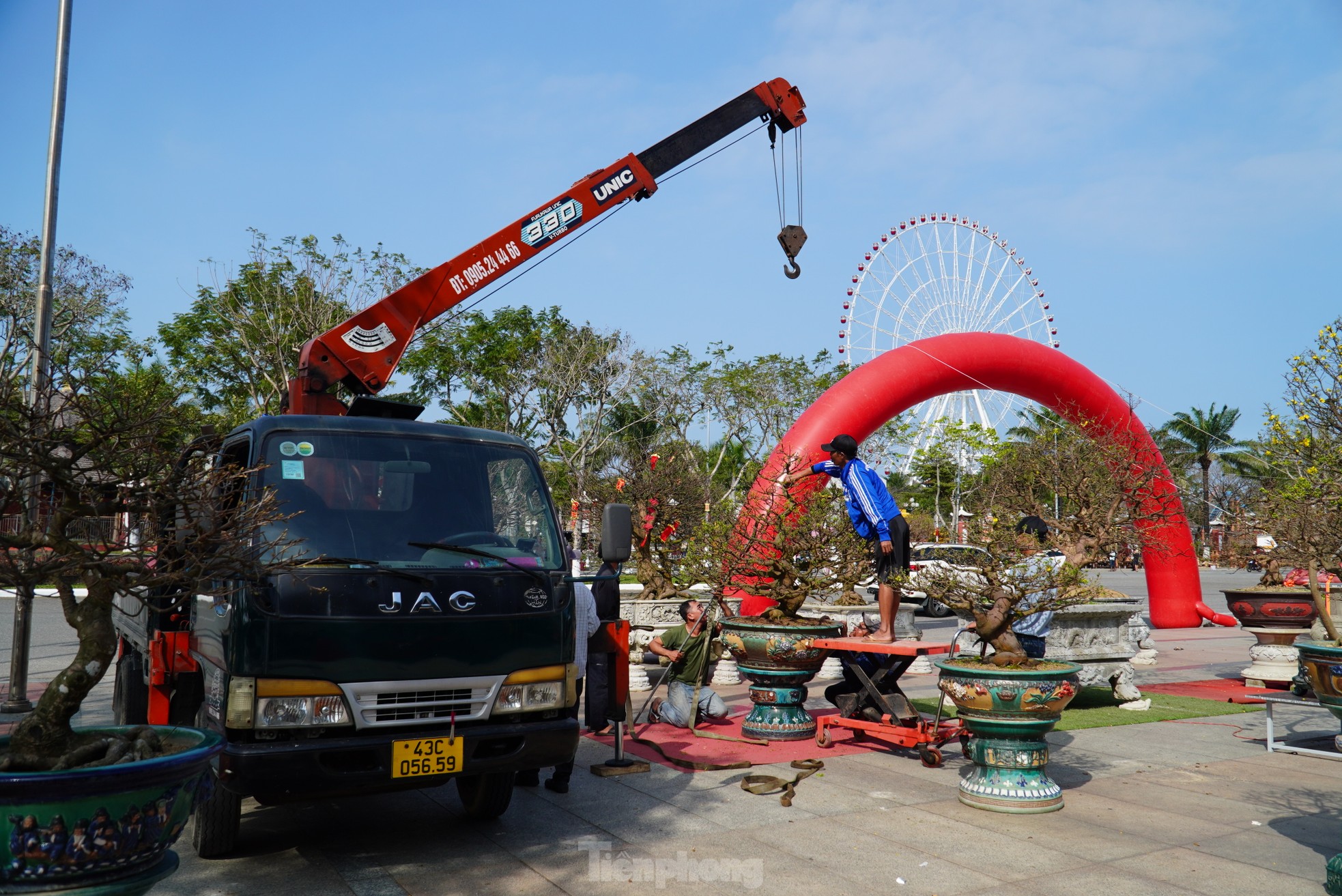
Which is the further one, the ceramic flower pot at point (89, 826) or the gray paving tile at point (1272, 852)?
the gray paving tile at point (1272, 852)


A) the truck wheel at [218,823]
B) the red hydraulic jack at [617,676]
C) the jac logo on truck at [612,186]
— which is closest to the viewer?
the truck wheel at [218,823]

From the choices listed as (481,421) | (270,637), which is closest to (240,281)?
(481,421)

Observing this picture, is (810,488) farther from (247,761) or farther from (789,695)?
(247,761)

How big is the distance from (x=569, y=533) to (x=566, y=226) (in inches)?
800

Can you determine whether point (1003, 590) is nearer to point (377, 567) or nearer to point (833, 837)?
point (833, 837)

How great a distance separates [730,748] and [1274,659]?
7.28 meters

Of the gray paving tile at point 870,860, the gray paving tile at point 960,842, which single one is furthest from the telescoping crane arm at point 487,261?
the gray paving tile at point 960,842

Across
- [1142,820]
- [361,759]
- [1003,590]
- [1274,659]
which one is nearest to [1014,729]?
[1142,820]

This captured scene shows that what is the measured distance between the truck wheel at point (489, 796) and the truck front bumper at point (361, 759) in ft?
1.98

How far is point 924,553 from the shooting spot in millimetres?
26297

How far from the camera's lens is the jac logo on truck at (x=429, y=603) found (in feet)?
15.5

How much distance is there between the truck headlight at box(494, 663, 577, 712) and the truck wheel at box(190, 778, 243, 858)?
4.52ft

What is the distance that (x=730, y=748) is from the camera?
7.91m

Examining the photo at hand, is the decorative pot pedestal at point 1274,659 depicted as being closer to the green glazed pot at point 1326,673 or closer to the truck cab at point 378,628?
the green glazed pot at point 1326,673
